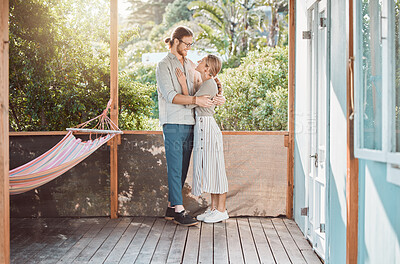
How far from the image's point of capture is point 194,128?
4.18 m

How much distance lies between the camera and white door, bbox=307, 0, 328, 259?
3.32 meters

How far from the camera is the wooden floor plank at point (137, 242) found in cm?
315

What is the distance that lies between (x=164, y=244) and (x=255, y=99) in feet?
10.4

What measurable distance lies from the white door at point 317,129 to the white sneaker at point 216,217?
34.1 inches

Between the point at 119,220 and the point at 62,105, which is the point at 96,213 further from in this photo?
the point at 62,105

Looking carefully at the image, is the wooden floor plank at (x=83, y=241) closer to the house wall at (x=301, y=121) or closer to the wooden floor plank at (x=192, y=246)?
the wooden floor plank at (x=192, y=246)

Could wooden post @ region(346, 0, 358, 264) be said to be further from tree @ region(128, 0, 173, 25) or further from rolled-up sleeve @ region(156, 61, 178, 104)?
tree @ region(128, 0, 173, 25)

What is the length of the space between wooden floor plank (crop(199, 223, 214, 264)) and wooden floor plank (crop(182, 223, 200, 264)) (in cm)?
3

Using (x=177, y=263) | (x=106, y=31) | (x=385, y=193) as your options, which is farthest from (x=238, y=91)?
(x=385, y=193)

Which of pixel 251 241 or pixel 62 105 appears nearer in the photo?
pixel 251 241

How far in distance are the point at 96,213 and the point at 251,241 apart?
5.40ft

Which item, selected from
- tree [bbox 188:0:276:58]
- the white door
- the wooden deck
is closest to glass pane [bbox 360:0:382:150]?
the white door

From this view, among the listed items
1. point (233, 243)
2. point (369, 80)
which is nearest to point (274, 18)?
point (233, 243)

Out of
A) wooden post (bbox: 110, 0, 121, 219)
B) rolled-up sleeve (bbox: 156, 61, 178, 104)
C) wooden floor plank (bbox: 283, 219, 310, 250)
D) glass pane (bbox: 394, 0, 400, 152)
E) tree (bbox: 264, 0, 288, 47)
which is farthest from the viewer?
tree (bbox: 264, 0, 288, 47)
